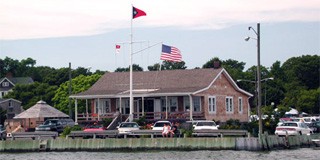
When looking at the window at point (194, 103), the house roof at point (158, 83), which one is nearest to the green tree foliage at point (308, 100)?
the house roof at point (158, 83)

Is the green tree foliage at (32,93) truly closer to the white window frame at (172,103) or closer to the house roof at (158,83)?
the house roof at (158,83)

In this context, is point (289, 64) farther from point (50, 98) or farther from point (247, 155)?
point (247, 155)

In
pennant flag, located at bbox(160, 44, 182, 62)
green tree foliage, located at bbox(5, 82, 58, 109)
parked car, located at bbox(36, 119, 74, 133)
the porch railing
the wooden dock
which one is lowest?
the wooden dock

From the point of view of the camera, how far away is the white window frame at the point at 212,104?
79688 millimetres

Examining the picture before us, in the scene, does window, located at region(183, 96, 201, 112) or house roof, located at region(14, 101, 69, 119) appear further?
window, located at region(183, 96, 201, 112)

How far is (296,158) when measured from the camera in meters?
49.0

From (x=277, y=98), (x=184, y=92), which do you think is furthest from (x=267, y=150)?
(x=277, y=98)

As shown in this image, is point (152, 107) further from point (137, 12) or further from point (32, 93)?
point (32, 93)

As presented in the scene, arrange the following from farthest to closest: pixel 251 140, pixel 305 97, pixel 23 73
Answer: pixel 23 73
pixel 305 97
pixel 251 140

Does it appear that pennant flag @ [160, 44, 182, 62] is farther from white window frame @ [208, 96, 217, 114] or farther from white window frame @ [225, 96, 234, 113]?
white window frame @ [225, 96, 234, 113]

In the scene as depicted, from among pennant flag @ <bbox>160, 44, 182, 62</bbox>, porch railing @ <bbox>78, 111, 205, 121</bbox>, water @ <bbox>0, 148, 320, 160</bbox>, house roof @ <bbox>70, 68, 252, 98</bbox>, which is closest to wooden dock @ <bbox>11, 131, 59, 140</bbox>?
water @ <bbox>0, 148, 320, 160</bbox>

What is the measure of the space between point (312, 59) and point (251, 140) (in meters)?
94.6

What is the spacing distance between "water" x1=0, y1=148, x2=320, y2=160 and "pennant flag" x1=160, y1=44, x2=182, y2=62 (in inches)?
825

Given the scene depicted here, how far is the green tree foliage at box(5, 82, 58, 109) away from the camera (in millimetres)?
129250
